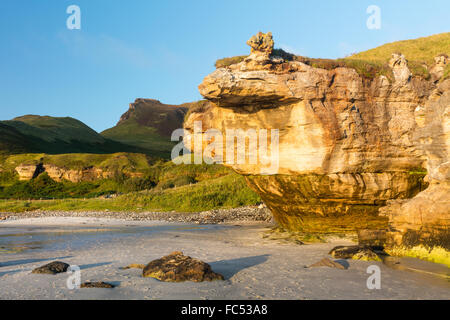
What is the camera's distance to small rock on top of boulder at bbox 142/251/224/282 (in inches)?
305

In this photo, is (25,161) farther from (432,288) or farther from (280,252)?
(432,288)

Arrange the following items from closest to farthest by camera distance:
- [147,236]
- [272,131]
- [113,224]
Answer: [272,131], [147,236], [113,224]

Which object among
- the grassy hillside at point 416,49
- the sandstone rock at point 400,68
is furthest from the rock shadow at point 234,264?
the grassy hillside at point 416,49

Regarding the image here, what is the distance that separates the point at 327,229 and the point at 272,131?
521cm

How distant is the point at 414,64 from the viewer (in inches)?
543

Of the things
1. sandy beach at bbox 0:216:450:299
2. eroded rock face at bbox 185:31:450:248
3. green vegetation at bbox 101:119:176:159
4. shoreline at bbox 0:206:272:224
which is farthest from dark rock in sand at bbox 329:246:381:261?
green vegetation at bbox 101:119:176:159

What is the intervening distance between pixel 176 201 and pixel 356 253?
2255cm

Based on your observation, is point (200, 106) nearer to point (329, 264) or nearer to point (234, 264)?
point (234, 264)

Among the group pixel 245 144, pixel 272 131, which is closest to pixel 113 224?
pixel 245 144

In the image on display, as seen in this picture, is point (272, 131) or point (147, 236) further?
point (147, 236)

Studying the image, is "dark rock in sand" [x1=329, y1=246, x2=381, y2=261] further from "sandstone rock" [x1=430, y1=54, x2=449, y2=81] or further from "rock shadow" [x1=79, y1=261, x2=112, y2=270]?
"sandstone rock" [x1=430, y1=54, x2=449, y2=81]

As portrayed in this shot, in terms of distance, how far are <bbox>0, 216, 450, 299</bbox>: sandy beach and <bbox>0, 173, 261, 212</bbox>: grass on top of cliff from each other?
14.8m

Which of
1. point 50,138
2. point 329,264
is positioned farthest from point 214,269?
point 50,138

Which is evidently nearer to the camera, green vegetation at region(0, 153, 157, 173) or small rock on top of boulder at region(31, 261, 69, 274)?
small rock on top of boulder at region(31, 261, 69, 274)
